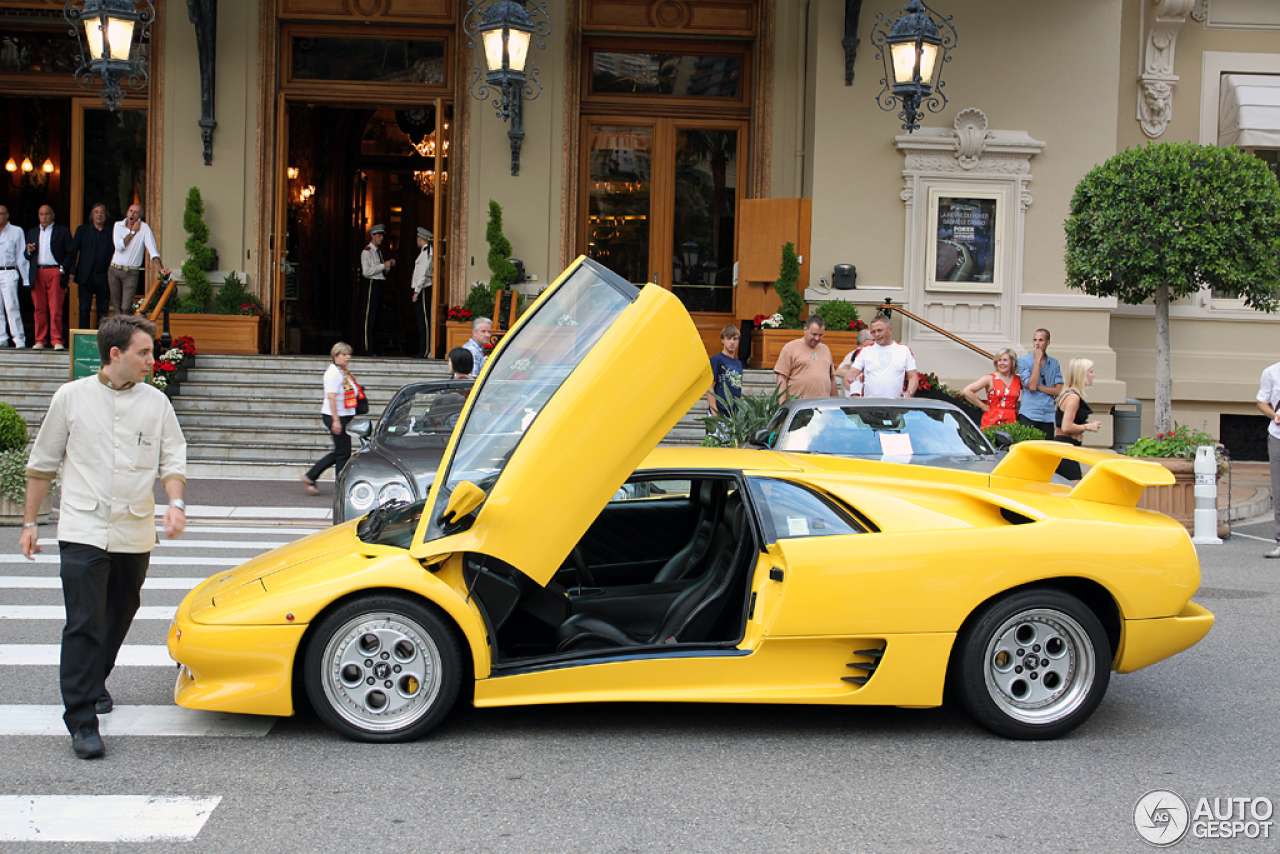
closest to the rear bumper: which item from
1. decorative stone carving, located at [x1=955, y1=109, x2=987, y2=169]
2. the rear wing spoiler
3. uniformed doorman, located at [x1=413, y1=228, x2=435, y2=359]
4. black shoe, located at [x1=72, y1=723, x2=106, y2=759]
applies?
the rear wing spoiler

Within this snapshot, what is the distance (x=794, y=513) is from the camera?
465cm

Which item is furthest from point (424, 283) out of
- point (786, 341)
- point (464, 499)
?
point (464, 499)

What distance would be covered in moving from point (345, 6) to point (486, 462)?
14867mm

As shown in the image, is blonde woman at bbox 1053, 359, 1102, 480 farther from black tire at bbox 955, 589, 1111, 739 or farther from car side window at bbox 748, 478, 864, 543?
car side window at bbox 748, 478, 864, 543

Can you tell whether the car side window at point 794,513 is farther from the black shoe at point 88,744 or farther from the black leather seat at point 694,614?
the black shoe at point 88,744

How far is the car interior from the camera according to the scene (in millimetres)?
4602

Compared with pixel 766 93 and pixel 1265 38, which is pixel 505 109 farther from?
pixel 1265 38

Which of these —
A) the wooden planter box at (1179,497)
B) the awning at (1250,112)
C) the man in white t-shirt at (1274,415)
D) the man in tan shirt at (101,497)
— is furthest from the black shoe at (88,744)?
the awning at (1250,112)

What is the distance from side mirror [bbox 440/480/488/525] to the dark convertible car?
3.17 metres

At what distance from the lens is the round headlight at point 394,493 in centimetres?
797

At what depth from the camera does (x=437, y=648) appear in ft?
14.4

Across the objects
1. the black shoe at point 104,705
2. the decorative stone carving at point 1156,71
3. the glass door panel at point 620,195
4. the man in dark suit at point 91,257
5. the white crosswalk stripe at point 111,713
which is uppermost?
the decorative stone carving at point 1156,71

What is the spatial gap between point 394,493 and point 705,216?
10998 mm

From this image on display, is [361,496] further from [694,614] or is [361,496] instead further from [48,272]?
[48,272]
